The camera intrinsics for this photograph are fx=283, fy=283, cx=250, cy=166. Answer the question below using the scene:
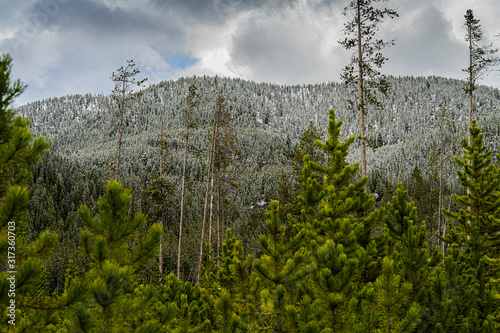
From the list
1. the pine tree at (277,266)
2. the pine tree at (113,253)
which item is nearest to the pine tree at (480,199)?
the pine tree at (277,266)

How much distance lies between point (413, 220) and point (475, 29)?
1341cm

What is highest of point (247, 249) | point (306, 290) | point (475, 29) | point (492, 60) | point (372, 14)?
point (475, 29)

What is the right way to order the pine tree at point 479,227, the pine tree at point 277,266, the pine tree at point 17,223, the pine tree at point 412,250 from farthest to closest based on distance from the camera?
1. the pine tree at point 479,227
2. the pine tree at point 412,250
3. the pine tree at point 277,266
4. the pine tree at point 17,223

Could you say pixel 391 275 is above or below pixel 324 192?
below

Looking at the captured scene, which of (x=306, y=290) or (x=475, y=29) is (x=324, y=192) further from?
(x=475, y=29)

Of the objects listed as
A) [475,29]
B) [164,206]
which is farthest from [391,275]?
[164,206]

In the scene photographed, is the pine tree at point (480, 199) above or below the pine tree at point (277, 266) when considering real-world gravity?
above

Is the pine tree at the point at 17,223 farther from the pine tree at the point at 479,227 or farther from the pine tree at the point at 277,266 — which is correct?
the pine tree at the point at 479,227

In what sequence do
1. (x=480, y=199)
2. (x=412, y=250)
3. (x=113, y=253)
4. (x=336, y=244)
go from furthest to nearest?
1. (x=480, y=199)
2. (x=412, y=250)
3. (x=336, y=244)
4. (x=113, y=253)

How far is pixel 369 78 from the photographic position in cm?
1199

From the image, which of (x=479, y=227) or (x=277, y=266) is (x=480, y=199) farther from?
(x=277, y=266)

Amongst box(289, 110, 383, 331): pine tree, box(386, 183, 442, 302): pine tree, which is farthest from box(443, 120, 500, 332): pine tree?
box(289, 110, 383, 331): pine tree

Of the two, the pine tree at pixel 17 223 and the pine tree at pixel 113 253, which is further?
the pine tree at pixel 113 253

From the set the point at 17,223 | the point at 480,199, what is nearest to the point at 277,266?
the point at 17,223
